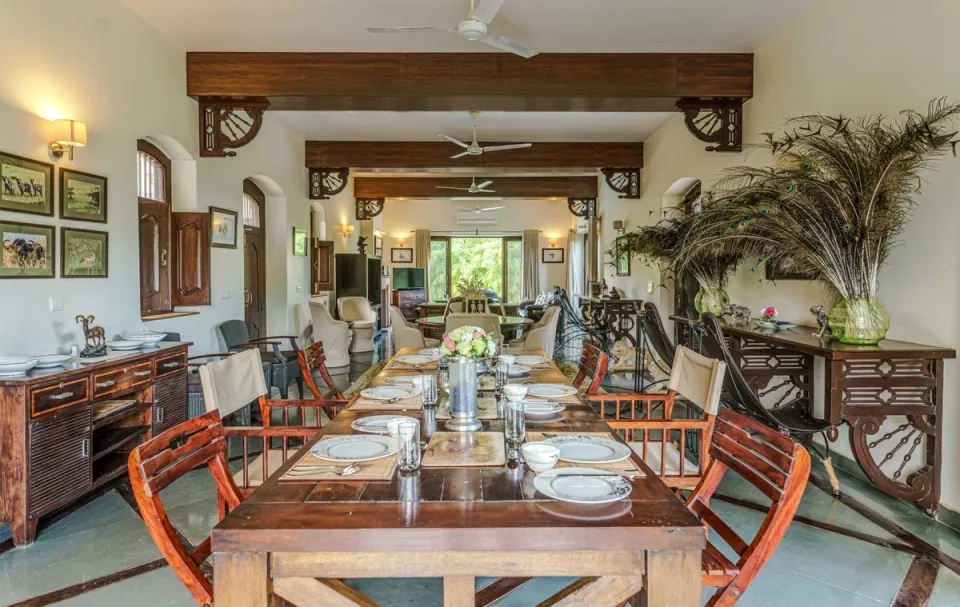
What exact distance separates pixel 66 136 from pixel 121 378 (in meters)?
1.43

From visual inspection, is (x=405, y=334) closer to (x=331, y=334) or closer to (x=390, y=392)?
(x=331, y=334)

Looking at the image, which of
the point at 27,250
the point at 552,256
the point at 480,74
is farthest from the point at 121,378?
the point at 552,256

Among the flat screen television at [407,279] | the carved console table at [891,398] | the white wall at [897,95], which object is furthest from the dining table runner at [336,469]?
the flat screen television at [407,279]

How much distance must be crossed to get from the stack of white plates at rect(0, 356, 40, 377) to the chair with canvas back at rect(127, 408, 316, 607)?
1501mm

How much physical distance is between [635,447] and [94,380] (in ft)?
8.99

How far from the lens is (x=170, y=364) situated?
3.81 metres

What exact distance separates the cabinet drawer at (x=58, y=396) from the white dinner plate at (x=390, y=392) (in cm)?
153

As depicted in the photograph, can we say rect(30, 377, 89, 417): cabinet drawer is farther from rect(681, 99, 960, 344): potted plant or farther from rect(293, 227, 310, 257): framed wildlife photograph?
rect(293, 227, 310, 257): framed wildlife photograph

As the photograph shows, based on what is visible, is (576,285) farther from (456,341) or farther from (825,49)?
(456,341)

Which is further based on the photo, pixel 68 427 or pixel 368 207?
pixel 368 207

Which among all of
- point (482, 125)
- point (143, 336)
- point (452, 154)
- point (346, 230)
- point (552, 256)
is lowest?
point (143, 336)

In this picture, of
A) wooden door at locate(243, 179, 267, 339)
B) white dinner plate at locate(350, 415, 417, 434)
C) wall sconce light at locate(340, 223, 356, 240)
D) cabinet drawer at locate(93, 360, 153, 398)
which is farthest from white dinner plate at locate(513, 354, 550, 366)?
wall sconce light at locate(340, 223, 356, 240)

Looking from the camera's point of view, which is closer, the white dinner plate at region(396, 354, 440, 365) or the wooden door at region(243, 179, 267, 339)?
the white dinner plate at region(396, 354, 440, 365)

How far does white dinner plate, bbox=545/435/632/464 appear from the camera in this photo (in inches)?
62.2
